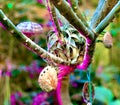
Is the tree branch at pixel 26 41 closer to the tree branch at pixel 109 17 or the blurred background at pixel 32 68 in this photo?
the tree branch at pixel 109 17

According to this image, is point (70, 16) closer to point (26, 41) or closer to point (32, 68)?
point (26, 41)

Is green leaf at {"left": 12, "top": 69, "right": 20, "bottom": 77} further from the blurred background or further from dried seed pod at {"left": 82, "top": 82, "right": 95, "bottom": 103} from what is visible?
dried seed pod at {"left": 82, "top": 82, "right": 95, "bottom": 103}

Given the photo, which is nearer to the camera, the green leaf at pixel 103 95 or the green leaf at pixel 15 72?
the green leaf at pixel 103 95

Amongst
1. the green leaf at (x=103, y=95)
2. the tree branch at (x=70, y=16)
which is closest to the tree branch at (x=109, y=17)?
the tree branch at (x=70, y=16)

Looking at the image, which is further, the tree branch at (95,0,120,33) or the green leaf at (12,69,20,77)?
the green leaf at (12,69,20,77)

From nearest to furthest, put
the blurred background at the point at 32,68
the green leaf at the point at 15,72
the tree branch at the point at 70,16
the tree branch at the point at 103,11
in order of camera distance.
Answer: the tree branch at the point at 70,16 → the tree branch at the point at 103,11 → the blurred background at the point at 32,68 → the green leaf at the point at 15,72

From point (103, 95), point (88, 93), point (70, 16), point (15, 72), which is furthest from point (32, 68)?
point (70, 16)

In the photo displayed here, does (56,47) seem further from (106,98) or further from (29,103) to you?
(29,103)

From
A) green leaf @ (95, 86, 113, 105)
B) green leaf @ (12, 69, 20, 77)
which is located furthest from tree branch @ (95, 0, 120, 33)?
green leaf @ (12, 69, 20, 77)
